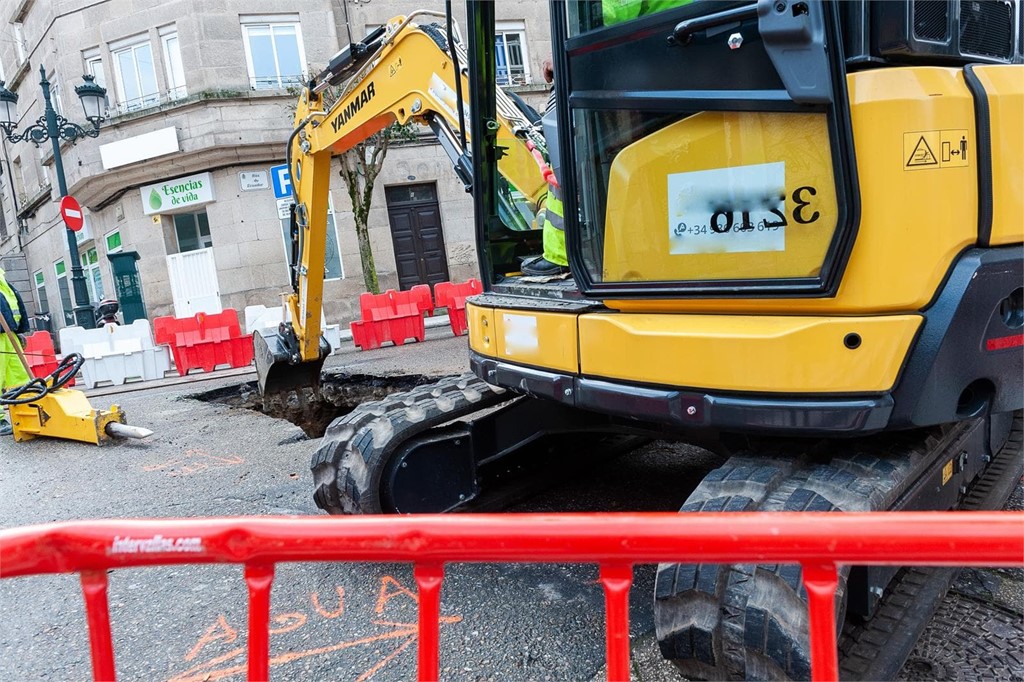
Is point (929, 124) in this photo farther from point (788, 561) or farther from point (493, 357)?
point (493, 357)

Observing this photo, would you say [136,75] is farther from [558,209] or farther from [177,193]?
[558,209]

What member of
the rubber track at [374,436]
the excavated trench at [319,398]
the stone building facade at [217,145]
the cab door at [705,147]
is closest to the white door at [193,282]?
the stone building facade at [217,145]

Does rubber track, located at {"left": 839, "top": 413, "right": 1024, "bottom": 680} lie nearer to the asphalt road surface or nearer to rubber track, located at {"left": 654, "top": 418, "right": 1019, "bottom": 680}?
the asphalt road surface

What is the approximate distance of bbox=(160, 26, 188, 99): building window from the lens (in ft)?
53.2

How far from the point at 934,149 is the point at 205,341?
36.4 feet

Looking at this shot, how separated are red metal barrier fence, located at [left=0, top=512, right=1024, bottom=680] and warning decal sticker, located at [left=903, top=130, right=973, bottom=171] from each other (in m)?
1.02

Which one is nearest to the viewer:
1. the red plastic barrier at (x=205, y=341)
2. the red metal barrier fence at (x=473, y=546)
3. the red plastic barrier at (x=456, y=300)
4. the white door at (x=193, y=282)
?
the red metal barrier fence at (x=473, y=546)

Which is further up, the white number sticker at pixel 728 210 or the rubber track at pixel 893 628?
the white number sticker at pixel 728 210

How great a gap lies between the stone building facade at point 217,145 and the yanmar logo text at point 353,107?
12.3 meters

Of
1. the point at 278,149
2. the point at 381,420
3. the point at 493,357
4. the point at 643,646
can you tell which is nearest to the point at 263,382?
the point at 381,420

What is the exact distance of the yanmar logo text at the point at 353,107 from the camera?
4566mm

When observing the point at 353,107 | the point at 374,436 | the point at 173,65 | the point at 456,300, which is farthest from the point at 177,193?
the point at 374,436

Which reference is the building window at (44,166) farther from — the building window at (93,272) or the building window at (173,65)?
the building window at (173,65)

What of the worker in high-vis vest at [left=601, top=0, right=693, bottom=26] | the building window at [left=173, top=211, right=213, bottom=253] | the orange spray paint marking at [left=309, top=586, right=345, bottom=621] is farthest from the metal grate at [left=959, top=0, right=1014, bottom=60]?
the building window at [left=173, top=211, right=213, bottom=253]
